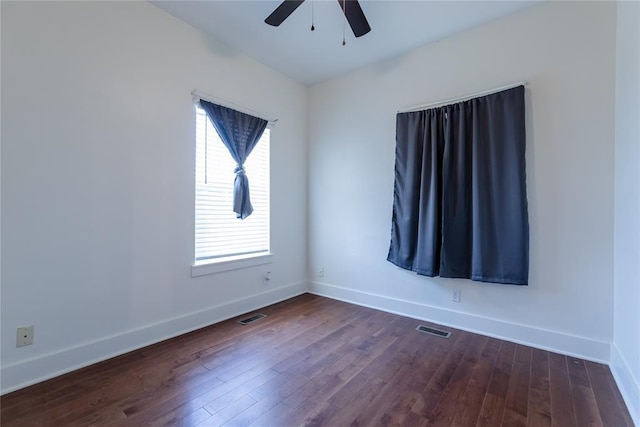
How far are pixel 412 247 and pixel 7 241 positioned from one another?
3194 mm

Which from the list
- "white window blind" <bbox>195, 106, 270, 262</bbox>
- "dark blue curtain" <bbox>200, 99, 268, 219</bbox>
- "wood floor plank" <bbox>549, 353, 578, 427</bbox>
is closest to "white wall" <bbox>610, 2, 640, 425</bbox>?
"wood floor plank" <bbox>549, 353, 578, 427</bbox>

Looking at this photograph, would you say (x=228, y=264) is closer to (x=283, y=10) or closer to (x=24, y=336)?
(x=24, y=336)

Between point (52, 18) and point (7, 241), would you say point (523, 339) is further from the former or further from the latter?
point (52, 18)

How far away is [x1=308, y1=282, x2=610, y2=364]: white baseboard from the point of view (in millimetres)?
2254

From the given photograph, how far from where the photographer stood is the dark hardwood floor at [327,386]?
1605 millimetres

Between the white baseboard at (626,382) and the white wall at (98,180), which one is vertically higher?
the white wall at (98,180)

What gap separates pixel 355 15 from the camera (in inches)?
84.7

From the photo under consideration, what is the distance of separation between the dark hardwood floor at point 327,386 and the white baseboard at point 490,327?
0.31ft

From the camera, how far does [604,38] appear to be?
2.23 m

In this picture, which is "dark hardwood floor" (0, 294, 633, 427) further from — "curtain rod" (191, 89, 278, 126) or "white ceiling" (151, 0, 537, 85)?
"white ceiling" (151, 0, 537, 85)

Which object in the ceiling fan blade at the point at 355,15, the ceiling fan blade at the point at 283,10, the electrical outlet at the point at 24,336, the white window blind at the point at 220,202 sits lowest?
the electrical outlet at the point at 24,336

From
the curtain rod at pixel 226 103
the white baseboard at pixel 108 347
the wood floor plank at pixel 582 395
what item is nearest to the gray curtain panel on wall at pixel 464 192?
the wood floor plank at pixel 582 395

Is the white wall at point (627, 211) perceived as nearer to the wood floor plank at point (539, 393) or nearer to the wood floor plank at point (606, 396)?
the wood floor plank at point (606, 396)

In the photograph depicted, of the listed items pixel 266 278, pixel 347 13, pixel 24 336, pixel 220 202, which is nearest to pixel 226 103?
pixel 220 202
